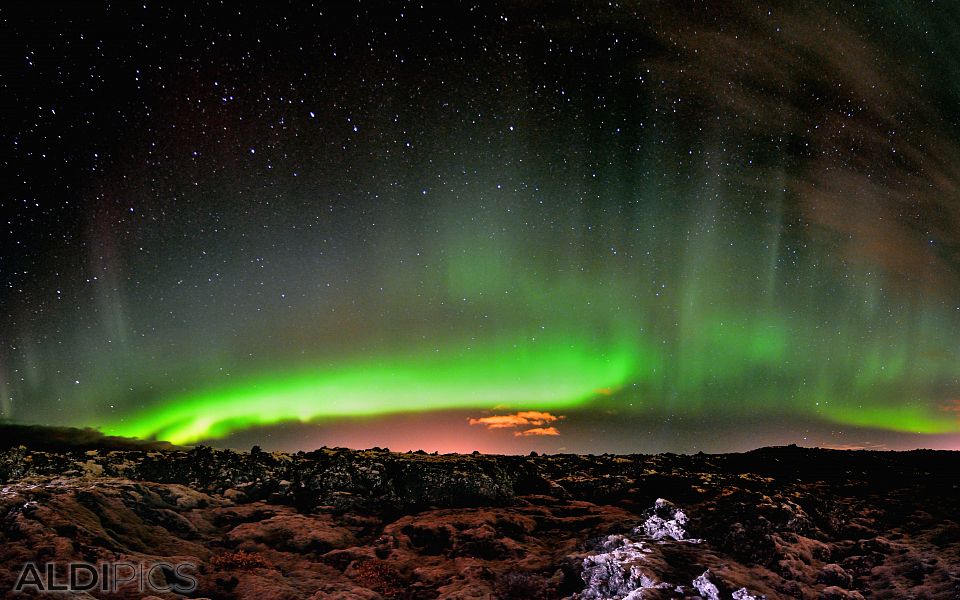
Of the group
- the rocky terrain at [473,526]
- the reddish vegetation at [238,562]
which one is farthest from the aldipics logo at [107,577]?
the reddish vegetation at [238,562]

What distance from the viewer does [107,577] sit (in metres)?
11.2

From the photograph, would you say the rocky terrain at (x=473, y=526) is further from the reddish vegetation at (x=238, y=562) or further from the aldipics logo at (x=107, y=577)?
the aldipics logo at (x=107, y=577)

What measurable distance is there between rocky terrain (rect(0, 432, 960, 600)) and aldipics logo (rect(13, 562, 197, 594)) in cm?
28

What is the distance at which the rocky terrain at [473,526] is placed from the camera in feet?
41.1

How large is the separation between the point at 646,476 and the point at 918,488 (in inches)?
439

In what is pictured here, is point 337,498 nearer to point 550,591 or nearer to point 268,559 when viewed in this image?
point 268,559

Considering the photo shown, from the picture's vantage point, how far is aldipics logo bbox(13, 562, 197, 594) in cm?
1012

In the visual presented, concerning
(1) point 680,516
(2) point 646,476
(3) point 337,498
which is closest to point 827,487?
(2) point 646,476

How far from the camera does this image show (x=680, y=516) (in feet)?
53.5

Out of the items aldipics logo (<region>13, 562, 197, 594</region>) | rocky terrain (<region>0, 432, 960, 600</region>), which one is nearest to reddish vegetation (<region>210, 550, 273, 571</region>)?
rocky terrain (<region>0, 432, 960, 600</region>)

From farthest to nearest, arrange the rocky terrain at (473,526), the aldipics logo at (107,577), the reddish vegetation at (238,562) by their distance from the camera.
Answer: the reddish vegetation at (238,562) < the rocky terrain at (473,526) < the aldipics logo at (107,577)

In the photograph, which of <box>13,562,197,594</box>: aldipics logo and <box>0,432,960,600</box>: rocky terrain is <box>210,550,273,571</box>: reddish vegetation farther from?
<box>13,562,197,594</box>: aldipics logo

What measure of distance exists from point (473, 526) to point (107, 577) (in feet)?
36.6

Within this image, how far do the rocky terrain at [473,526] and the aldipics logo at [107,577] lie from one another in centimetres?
28
